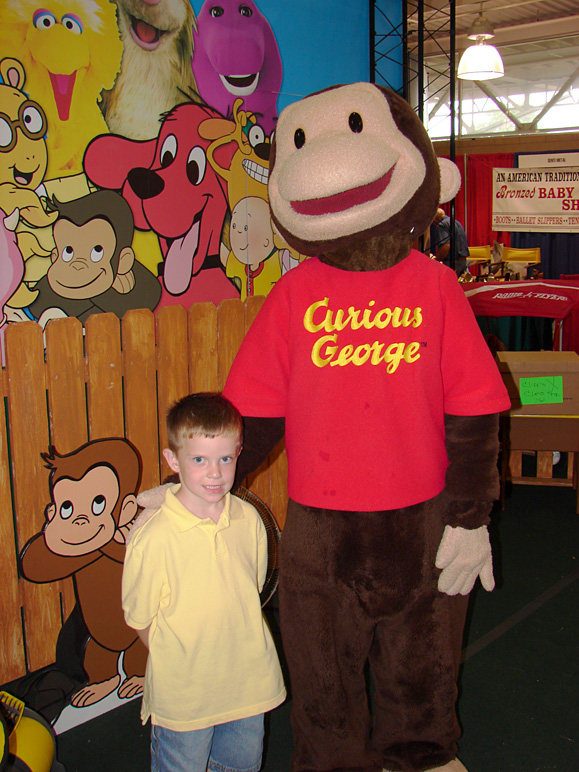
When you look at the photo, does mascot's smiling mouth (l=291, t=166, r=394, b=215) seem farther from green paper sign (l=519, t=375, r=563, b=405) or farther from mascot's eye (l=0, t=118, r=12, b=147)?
green paper sign (l=519, t=375, r=563, b=405)

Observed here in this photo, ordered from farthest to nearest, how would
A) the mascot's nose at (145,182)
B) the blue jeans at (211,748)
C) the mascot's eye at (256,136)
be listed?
the mascot's eye at (256,136), the mascot's nose at (145,182), the blue jeans at (211,748)

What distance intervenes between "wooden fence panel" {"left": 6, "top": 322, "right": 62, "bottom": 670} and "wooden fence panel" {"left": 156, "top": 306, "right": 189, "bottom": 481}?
49 centimetres

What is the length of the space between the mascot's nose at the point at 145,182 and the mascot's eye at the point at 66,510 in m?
1.60

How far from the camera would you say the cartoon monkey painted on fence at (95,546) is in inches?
95.3

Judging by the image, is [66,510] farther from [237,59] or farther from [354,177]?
[237,59]

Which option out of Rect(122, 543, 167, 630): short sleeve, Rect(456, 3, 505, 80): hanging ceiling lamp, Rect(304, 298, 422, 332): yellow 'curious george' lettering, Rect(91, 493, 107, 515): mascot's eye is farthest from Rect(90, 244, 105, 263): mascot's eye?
Rect(456, 3, 505, 80): hanging ceiling lamp

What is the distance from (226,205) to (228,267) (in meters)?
0.34

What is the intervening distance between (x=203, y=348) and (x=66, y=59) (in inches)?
55.3

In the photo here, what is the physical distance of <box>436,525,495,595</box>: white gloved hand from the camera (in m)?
1.78

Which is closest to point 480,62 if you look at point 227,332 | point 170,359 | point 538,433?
point 538,433

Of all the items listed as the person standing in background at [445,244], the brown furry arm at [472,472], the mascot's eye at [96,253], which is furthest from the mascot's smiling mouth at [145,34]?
the person standing in background at [445,244]

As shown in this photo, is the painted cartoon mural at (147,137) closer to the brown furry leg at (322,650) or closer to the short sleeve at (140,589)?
the short sleeve at (140,589)

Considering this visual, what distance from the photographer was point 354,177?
5.39 feet

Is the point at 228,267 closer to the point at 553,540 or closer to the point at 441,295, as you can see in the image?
the point at 441,295
